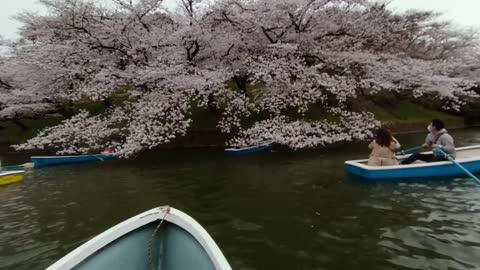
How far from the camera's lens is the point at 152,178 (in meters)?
13.7

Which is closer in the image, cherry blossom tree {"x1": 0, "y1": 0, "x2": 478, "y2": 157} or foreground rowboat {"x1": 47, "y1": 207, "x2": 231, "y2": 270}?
foreground rowboat {"x1": 47, "y1": 207, "x2": 231, "y2": 270}

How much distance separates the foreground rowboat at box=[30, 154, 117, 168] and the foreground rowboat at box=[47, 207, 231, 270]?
16.3m

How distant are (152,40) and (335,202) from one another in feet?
48.9

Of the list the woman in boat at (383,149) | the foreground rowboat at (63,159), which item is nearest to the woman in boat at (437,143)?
the woman in boat at (383,149)

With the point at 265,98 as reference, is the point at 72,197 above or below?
below

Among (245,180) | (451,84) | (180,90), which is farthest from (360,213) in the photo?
(451,84)

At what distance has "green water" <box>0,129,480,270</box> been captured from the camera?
20.0 ft

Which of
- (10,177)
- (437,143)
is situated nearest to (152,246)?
(437,143)

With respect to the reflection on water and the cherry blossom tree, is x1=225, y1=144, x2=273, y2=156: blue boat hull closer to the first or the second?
the cherry blossom tree

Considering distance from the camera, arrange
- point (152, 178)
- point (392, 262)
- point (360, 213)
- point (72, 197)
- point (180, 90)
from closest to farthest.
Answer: point (392, 262), point (360, 213), point (72, 197), point (152, 178), point (180, 90)

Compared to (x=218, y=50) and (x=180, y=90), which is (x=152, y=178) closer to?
(x=180, y=90)

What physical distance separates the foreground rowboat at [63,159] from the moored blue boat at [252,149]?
22.3 ft

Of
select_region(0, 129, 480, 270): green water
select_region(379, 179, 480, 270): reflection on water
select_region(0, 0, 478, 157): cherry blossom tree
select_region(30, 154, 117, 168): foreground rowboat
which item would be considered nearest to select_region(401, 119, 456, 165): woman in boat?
select_region(0, 129, 480, 270): green water

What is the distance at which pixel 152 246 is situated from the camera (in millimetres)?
4266
